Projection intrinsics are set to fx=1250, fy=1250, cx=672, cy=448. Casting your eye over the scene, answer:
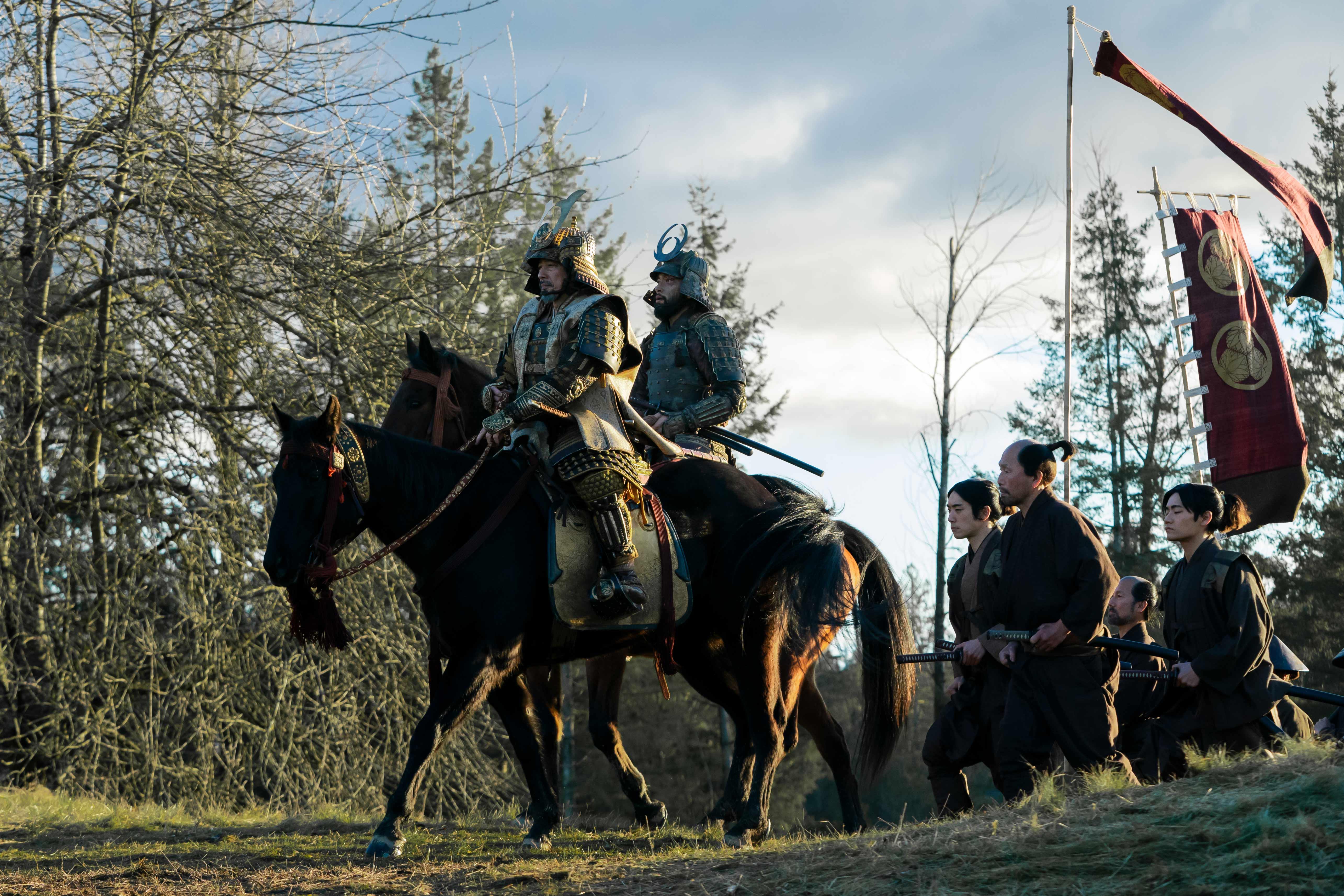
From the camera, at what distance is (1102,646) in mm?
5855

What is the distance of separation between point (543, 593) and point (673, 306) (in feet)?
8.04

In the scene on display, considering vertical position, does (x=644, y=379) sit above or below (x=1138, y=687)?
above

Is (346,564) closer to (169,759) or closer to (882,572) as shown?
(169,759)

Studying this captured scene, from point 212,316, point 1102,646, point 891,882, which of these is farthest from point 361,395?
point 891,882

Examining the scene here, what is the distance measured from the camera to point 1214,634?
5.82 meters

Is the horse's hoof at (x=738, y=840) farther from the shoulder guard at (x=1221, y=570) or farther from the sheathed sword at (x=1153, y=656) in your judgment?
the shoulder guard at (x=1221, y=570)

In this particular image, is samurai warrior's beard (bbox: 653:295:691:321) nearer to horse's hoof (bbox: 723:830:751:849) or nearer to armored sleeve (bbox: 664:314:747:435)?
armored sleeve (bbox: 664:314:747:435)

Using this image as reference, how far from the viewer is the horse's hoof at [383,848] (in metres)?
5.42

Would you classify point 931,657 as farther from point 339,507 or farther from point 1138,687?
point 339,507

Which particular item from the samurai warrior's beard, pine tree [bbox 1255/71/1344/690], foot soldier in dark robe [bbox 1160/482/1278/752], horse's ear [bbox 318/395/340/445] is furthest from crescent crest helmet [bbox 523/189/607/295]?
pine tree [bbox 1255/71/1344/690]

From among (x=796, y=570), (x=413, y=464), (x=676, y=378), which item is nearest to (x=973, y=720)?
(x=796, y=570)

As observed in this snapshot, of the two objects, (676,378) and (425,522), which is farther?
(676,378)

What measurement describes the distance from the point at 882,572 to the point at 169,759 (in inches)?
233

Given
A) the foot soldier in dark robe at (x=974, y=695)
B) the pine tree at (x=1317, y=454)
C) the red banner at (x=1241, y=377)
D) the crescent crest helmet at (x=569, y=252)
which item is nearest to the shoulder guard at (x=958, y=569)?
the foot soldier in dark robe at (x=974, y=695)
